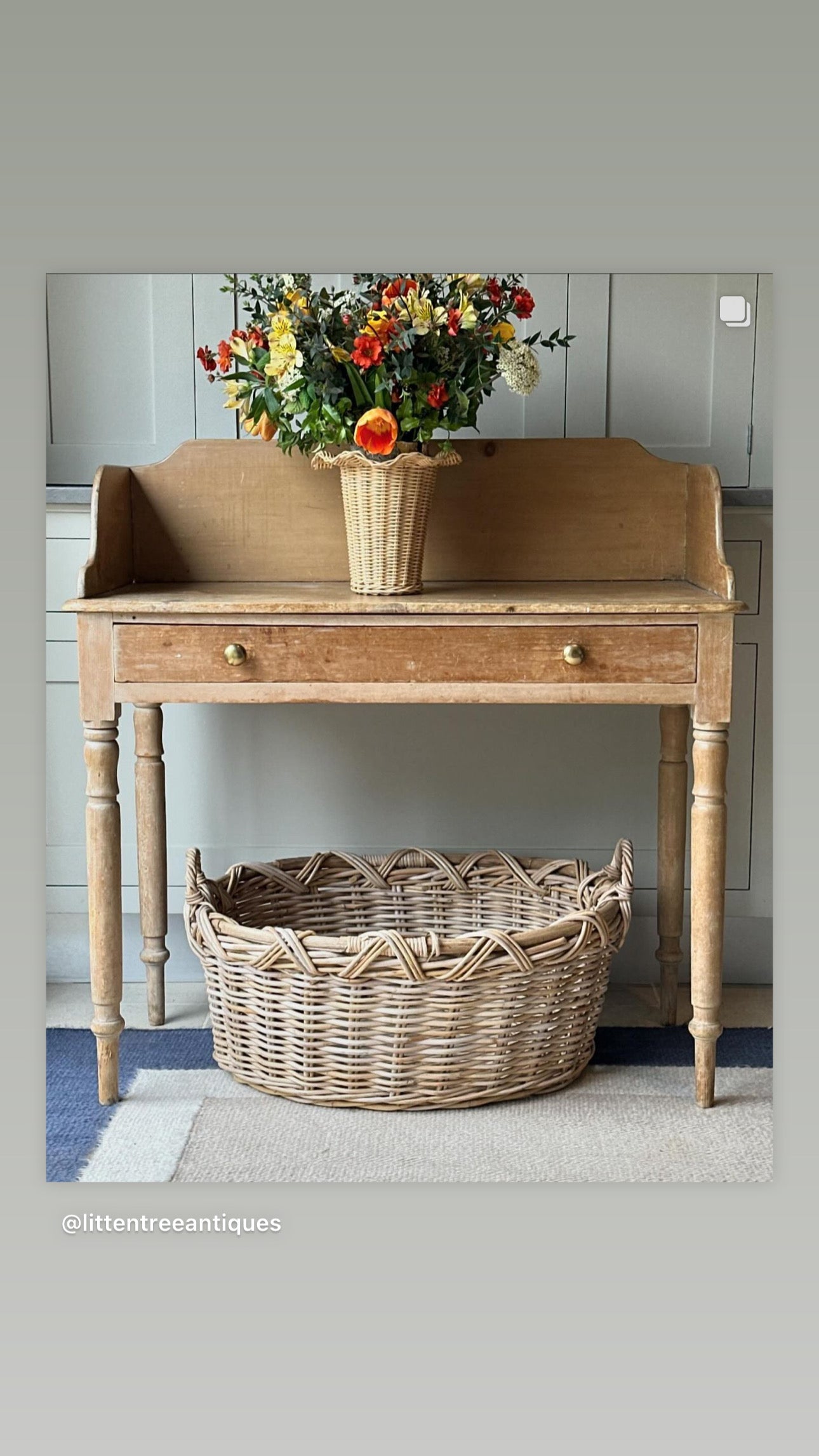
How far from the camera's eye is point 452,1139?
6.17ft

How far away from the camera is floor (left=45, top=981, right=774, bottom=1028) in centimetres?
237

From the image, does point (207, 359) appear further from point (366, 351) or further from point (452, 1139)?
point (452, 1139)

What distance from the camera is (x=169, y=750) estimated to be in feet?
8.30

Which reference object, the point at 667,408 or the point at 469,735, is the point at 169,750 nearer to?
the point at 469,735

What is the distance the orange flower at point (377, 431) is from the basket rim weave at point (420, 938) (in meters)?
0.68

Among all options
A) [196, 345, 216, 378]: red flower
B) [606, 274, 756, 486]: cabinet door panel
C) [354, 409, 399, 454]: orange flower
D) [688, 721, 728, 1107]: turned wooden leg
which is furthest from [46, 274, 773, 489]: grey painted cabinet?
[688, 721, 728, 1107]: turned wooden leg

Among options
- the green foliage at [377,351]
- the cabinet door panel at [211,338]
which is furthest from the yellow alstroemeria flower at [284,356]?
the cabinet door panel at [211,338]

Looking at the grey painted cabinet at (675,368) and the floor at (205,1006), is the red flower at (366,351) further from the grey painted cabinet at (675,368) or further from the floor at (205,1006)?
the floor at (205,1006)

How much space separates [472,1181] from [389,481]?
0.98 m

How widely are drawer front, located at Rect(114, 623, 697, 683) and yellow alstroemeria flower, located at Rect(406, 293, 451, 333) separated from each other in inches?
16.4

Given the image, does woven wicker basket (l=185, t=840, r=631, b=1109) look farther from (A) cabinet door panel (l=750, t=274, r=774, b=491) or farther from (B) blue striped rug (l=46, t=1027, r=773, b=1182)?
(A) cabinet door panel (l=750, t=274, r=774, b=491)

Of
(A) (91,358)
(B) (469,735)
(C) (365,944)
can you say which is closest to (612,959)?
(B) (469,735)

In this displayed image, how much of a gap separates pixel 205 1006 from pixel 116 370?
1.19m

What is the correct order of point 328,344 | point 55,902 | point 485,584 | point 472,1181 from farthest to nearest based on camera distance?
point 55,902 < point 485,584 < point 328,344 < point 472,1181
